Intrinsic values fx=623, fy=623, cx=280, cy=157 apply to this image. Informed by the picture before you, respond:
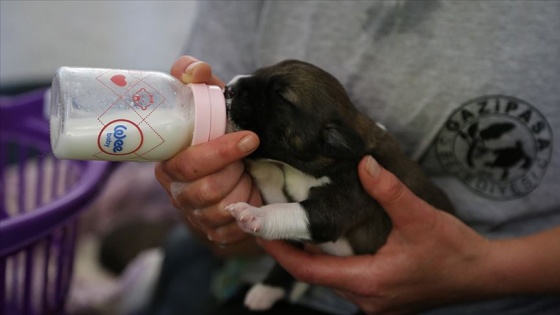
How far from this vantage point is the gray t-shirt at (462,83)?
1349mm

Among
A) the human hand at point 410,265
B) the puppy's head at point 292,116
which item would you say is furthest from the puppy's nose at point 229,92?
the human hand at point 410,265

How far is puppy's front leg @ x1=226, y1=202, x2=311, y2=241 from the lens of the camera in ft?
3.61

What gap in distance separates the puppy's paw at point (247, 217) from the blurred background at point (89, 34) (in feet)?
6.37

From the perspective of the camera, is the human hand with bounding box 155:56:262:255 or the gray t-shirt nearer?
the human hand with bounding box 155:56:262:255

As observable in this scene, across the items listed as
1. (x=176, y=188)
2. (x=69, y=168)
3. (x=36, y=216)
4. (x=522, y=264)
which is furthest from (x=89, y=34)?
(x=522, y=264)

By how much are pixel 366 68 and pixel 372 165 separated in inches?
14.0

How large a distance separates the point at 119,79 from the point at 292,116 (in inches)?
12.8

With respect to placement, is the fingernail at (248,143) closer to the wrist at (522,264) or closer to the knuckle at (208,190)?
the knuckle at (208,190)

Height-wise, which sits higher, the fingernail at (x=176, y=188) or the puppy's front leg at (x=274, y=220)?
the puppy's front leg at (x=274, y=220)

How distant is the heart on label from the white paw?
0.74 m

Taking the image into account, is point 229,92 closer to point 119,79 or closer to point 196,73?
point 196,73

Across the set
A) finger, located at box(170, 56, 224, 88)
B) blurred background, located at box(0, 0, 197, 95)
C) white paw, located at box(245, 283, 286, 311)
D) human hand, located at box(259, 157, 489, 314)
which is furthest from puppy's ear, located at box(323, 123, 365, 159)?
blurred background, located at box(0, 0, 197, 95)

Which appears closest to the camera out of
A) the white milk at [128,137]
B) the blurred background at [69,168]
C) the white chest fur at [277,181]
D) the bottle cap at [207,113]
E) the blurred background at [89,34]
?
the white milk at [128,137]

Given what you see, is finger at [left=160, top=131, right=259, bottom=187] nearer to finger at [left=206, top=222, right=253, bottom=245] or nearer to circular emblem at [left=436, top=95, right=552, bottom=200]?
finger at [left=206, top=222, right=253, bottom=245]
